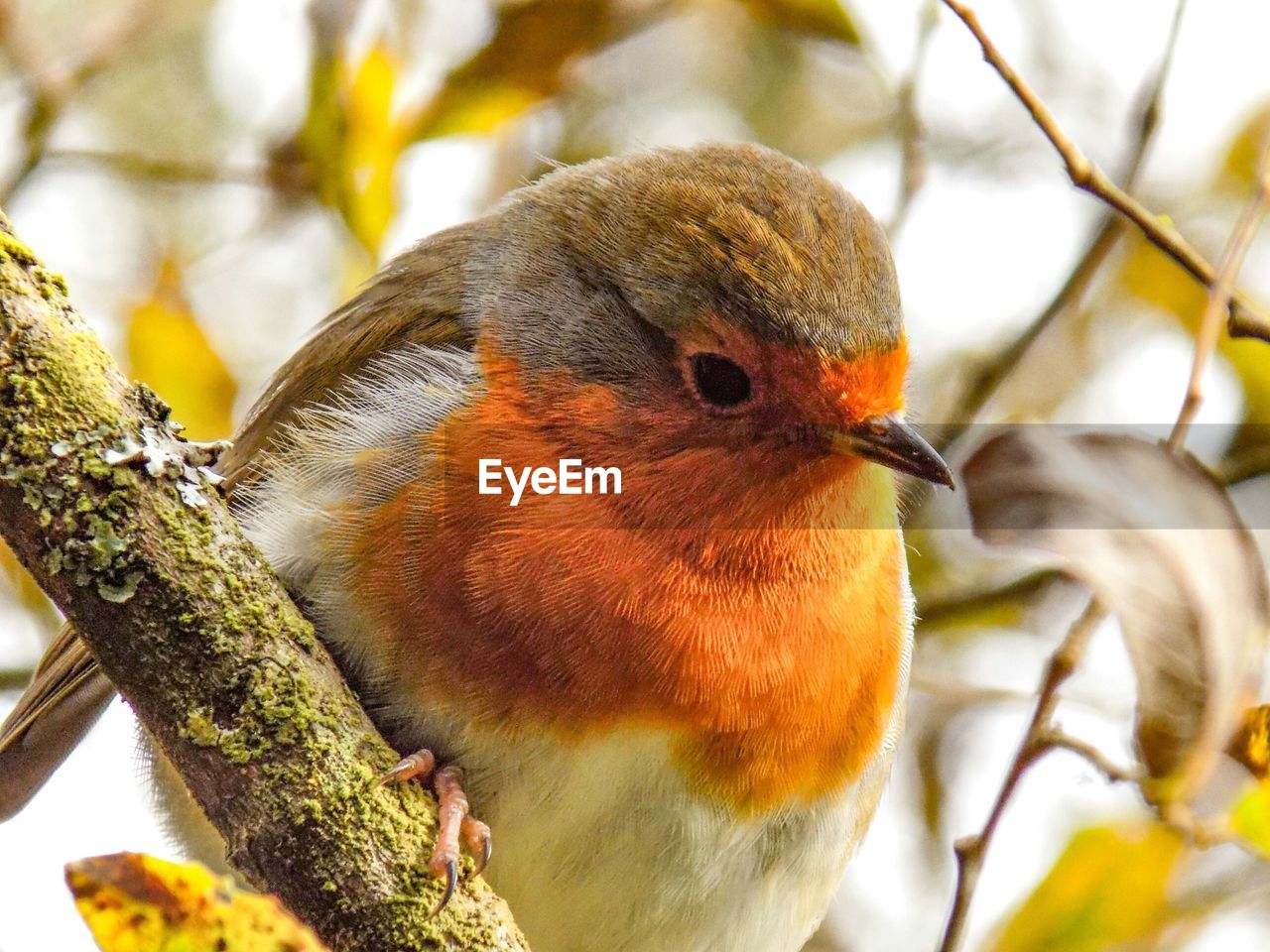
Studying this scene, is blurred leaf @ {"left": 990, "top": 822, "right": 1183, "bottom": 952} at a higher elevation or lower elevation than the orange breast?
lower

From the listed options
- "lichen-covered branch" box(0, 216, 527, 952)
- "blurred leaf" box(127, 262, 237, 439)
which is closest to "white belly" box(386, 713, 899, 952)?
"lichen-covered branch" box(0, 216, 527, 952)

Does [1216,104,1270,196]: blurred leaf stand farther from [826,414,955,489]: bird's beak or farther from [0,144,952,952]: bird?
[826,414,955,489]: bird's beak

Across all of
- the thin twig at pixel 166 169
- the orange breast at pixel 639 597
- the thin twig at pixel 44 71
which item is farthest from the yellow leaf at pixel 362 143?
the orange breast at pixel 639 597

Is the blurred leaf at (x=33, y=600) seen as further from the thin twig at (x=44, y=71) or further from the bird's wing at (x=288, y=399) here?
the thin twig at (x=44, y=71)

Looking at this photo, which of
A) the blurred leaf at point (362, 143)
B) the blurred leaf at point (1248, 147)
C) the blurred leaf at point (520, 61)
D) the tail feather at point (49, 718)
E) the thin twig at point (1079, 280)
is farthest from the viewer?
the blurred leaf at point (1248, 147)

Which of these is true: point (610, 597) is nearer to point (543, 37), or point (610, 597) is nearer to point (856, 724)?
point (856, 724)

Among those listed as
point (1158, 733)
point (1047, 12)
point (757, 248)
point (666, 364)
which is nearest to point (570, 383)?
point (666, 364)
